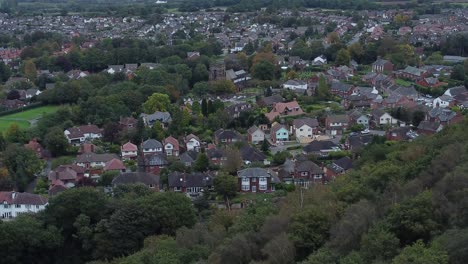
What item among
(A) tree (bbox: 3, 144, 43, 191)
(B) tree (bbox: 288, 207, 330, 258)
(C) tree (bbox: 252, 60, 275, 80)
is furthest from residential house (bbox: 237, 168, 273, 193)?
(C) tree (bbox: 252, 60, 275, 80)

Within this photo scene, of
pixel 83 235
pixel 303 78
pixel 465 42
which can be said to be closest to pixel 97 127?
pixel 83 235

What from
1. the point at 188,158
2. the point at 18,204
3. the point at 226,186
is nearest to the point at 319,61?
the point at 188,158

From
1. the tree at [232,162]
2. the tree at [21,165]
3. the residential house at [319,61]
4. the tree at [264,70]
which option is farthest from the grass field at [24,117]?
the residential house at [319,61]

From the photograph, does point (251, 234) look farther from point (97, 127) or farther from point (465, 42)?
point (465, 42)

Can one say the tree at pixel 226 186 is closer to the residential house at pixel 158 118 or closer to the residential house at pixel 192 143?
the residential house at pixel 192 143

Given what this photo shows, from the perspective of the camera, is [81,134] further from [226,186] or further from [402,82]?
[402,82]
